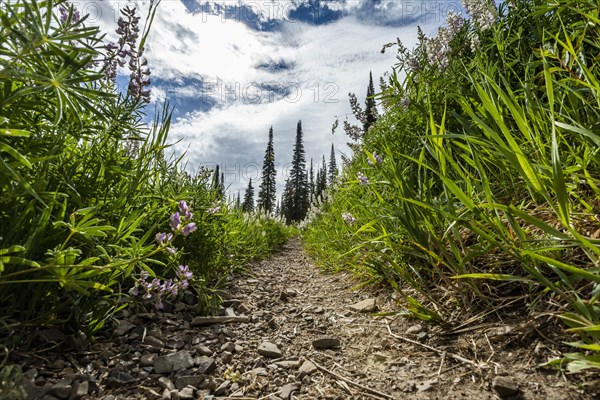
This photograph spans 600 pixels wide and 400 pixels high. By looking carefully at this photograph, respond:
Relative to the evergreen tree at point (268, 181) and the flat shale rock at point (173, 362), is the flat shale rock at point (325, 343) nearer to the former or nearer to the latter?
the flat shale rock at point (173, 362)

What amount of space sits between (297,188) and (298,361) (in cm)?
5239

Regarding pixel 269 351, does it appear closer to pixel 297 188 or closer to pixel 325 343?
pixel 325 343

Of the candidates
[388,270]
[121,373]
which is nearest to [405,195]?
[388,270]

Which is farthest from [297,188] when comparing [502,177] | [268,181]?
[502,177]

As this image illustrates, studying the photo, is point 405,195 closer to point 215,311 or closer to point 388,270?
point 388,270

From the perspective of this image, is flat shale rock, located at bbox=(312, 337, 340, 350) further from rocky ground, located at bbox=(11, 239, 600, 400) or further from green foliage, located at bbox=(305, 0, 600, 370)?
green foliage, located at bbox=(305, 0, 600, 370)

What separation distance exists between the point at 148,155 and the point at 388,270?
2.05 meters

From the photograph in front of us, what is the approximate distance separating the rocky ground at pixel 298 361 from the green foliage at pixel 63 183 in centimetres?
22

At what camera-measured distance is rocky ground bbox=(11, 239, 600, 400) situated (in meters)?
1.31

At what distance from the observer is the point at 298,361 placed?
6.06 feet

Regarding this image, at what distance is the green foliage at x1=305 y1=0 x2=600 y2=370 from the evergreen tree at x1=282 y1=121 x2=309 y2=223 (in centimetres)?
4809

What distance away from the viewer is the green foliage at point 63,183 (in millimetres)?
1125

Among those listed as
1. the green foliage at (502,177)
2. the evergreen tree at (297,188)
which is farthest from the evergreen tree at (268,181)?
the green foliage at (502,177)

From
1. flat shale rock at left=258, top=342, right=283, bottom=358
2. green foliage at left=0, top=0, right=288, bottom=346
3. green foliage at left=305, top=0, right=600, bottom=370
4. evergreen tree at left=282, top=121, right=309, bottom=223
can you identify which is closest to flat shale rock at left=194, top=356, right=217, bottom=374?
flat shale rock at left=258, top=342, right=283, bottom=358
